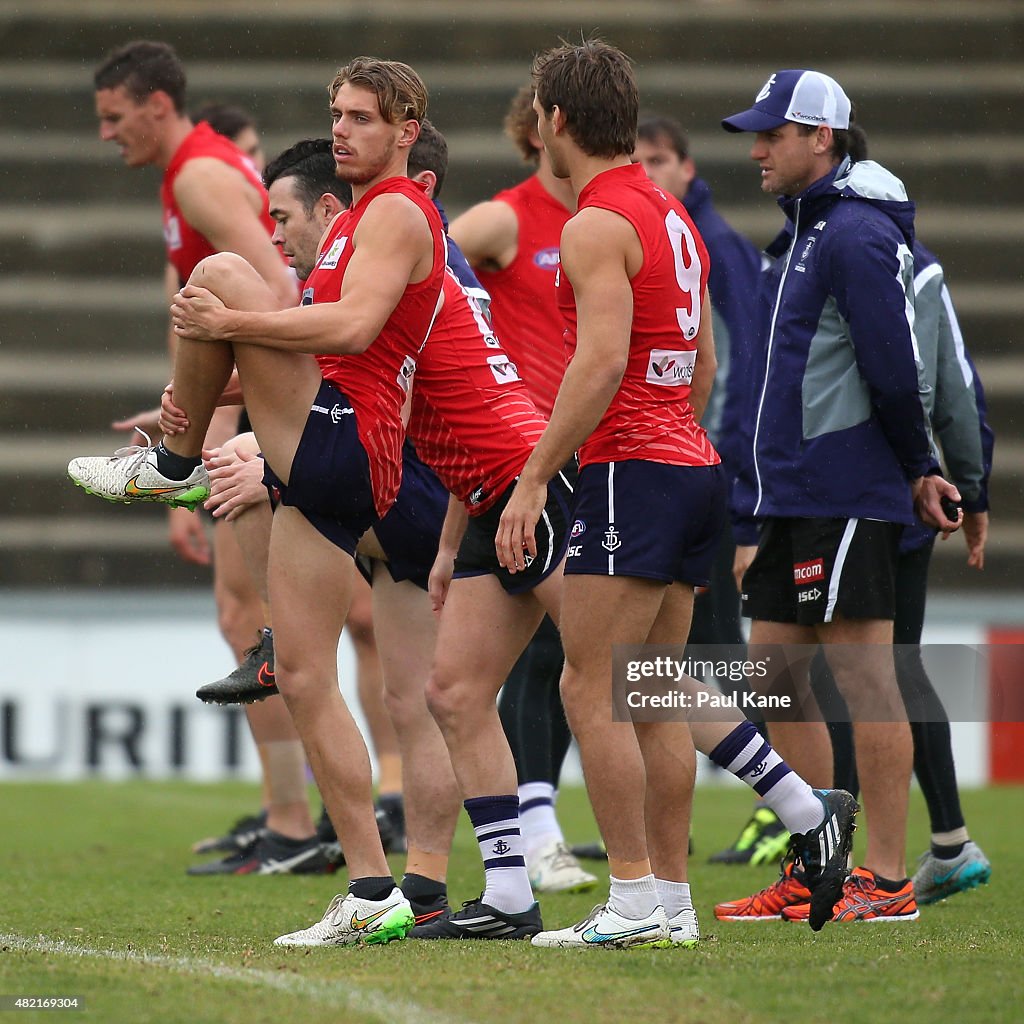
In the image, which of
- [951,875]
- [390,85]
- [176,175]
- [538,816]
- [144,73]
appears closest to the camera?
[390,85]

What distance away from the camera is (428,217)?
366cm

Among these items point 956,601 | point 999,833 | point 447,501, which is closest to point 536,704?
point 447,501

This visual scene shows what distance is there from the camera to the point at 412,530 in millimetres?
4320

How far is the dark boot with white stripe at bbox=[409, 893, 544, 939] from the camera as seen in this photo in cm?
377

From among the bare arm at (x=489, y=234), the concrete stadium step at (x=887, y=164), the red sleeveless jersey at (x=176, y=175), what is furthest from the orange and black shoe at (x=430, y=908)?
the concrete stadium step at (x=887, y=164)

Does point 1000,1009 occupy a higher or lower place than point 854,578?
lower

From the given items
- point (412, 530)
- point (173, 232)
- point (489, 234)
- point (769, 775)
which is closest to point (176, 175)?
point (173, 232)

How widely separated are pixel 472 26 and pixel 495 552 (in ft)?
29.7

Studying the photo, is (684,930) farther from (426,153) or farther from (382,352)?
(426,153)

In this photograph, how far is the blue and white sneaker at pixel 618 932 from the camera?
352 cm

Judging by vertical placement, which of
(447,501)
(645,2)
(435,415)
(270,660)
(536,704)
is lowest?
(536,704)

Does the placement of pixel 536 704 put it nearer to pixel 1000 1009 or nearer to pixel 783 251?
pixel 783 251

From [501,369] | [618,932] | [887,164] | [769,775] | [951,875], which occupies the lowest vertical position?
[951,875]

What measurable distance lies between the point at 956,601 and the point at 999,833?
3239 millimetres
